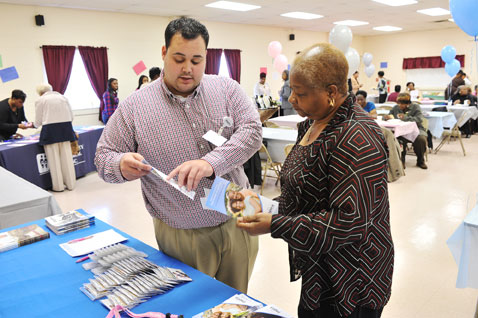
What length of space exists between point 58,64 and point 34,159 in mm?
3643

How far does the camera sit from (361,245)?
1074 mm

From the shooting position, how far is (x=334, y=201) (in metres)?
1.00

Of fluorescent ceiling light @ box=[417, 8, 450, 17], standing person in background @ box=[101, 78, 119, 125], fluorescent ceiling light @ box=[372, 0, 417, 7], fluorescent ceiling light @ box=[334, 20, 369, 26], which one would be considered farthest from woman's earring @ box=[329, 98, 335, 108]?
fluorescent ceiling light @ box=[334, 20, 369, 26]

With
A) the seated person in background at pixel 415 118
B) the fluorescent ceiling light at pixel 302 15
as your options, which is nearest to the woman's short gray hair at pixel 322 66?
the seated person in background at pixel 415 118

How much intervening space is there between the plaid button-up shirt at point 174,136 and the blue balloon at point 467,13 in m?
3.02

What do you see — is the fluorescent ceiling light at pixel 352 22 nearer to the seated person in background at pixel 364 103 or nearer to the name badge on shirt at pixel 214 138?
the seated person in background at pixel 364 103

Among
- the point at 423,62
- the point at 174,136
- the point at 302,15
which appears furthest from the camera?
the point at 423,62

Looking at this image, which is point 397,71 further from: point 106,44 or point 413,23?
point 106,44

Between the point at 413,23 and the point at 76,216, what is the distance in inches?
553

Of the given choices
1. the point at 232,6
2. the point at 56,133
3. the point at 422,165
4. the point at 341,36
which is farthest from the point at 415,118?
the point at 56,133

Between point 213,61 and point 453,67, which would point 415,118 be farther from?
point 213,61

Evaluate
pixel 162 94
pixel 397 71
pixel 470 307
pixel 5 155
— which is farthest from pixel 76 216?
pixel 397 71

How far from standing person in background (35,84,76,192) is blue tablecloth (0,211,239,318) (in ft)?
12.4

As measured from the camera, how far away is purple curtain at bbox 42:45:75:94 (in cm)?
789
